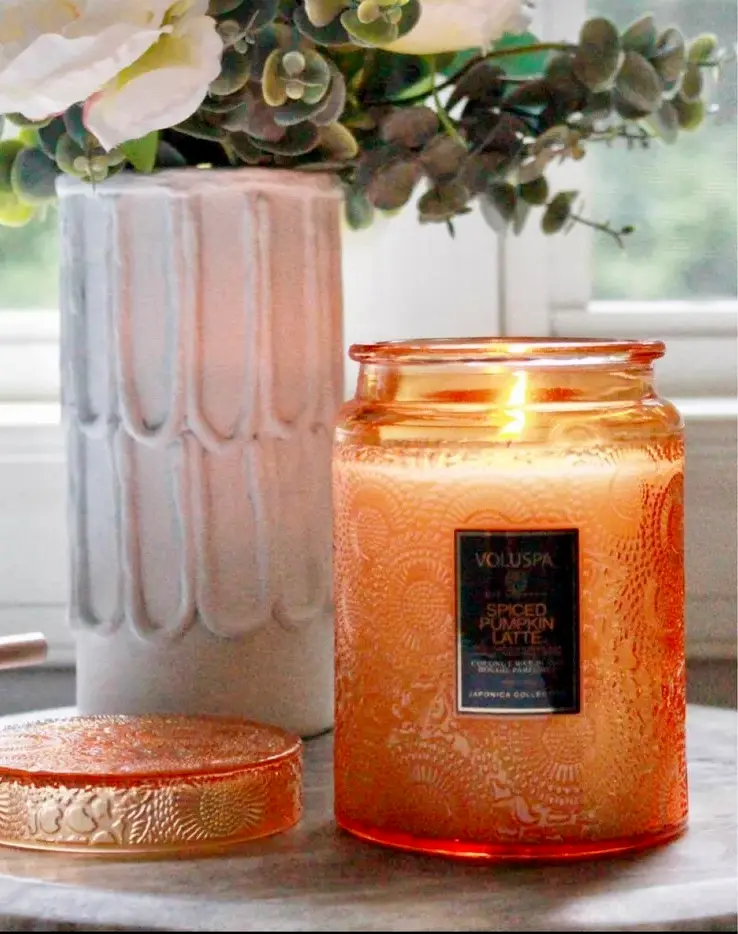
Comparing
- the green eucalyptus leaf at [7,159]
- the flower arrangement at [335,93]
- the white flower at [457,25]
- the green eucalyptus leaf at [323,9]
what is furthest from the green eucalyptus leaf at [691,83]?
the green eucalyptus leaf at [7,159]

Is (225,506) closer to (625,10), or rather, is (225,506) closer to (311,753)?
(311,753)

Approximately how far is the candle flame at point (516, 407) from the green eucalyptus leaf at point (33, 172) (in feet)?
0.90

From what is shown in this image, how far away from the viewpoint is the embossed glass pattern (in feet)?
1.89

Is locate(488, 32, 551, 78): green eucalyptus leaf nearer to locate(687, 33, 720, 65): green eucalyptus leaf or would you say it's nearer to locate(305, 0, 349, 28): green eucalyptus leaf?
locate(687, 33, 720, 65): green eucalyptus leaf

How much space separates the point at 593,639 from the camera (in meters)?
0.56

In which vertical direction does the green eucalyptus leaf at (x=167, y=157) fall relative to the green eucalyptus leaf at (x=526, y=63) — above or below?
below

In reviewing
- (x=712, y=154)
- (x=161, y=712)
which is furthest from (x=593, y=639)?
(x=712, y=154)

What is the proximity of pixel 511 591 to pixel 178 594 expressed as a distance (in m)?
0.22

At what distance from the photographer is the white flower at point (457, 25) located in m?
0.65

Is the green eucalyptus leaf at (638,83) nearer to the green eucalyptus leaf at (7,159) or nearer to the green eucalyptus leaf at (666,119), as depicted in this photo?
the green eucalyptus leaf at (666,119)

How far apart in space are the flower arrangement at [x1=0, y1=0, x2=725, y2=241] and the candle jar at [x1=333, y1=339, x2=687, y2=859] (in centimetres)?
13

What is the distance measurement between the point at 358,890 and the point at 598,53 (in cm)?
39

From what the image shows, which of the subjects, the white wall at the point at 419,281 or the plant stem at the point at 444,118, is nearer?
the plant stem at the point at 444,118

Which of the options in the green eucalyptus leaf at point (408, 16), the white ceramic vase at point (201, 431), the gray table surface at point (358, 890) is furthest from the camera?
the white ceramic vase at point (201, 431)
